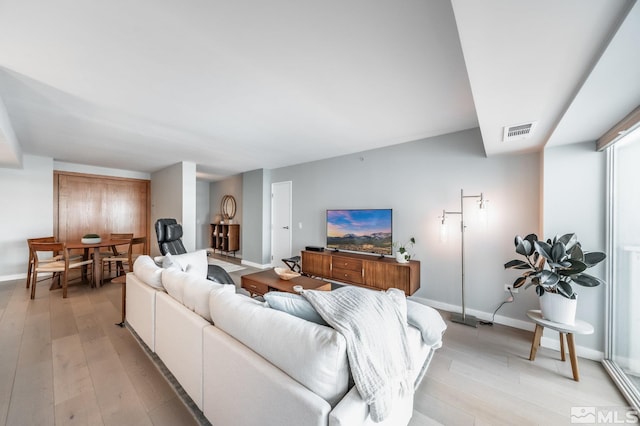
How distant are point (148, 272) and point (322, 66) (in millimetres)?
2336

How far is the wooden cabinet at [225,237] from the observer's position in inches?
255

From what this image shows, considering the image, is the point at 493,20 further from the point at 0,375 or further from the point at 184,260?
the point at 0,375

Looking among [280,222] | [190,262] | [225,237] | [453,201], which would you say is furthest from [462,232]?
[225,237]

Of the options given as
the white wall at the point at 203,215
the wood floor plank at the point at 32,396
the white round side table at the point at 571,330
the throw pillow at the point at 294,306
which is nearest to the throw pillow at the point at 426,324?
the throw pillow at the point at 294,306

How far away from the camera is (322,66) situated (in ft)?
5.82

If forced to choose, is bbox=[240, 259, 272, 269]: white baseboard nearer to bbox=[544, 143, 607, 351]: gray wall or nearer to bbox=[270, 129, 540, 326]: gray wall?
bbox=[270, 129, 540, 326]: gray wall

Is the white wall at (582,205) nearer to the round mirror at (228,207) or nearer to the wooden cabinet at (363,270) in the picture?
the wooden cabinet at (363,270)

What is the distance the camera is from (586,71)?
126 cm

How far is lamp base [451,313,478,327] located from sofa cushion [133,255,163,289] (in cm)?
326

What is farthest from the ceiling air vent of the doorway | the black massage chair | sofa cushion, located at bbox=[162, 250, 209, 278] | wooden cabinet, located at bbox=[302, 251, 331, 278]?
the doorway

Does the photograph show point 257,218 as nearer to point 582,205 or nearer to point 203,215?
point 203,215

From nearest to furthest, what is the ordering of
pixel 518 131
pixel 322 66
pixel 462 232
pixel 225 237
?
pixel 322 66 < pixel 518 131 < pixel 462 232 < pixel 225 237

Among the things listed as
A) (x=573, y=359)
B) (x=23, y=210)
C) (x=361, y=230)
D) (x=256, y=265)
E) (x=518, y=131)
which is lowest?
(x=256, y=265)

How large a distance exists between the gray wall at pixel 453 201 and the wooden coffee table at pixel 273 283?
1580 mm
